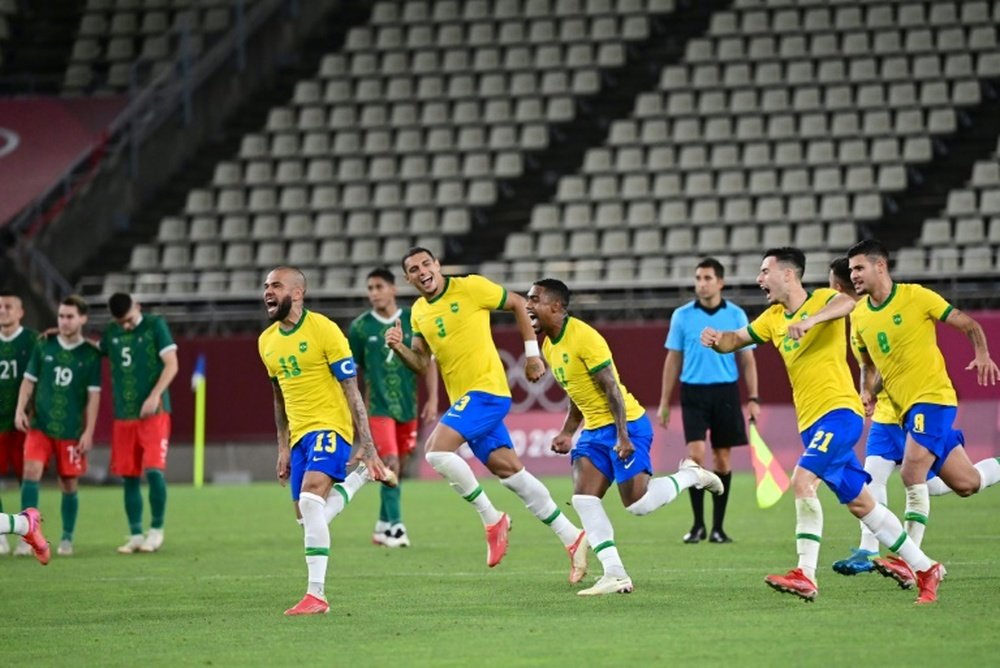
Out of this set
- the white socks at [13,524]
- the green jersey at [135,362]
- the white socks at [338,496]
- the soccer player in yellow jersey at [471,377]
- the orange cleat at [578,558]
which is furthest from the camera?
the green jersey at [135,362]

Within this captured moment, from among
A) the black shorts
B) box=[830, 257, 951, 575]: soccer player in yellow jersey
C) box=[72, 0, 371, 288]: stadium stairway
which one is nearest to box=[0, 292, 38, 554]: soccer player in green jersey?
the black shorts

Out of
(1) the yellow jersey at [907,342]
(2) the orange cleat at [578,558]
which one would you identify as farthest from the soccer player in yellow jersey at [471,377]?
(1) the yellow jersey at [907,342]

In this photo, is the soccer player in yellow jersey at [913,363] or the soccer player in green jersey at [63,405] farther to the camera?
the soccer player in green jersey at [63,405]

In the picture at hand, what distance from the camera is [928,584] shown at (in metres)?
9.98

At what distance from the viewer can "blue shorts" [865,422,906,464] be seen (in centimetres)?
1202

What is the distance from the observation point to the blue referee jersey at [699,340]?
49.8ft

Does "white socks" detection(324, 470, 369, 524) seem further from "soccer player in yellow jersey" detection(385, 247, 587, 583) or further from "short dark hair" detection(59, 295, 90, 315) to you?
"short dark hair" detection(59, 295, 90, 315)

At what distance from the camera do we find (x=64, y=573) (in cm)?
1348

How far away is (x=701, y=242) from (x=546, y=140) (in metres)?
4.55

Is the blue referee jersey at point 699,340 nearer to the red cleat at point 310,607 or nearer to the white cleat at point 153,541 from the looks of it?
the white cleat at point 153,541

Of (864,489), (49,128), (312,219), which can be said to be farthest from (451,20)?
(864,489)

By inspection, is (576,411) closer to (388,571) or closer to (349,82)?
(388,571)

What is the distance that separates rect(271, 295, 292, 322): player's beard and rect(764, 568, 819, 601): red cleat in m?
3.32

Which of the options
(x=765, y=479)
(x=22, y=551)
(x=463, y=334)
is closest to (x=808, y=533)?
(x=463, y=334)
